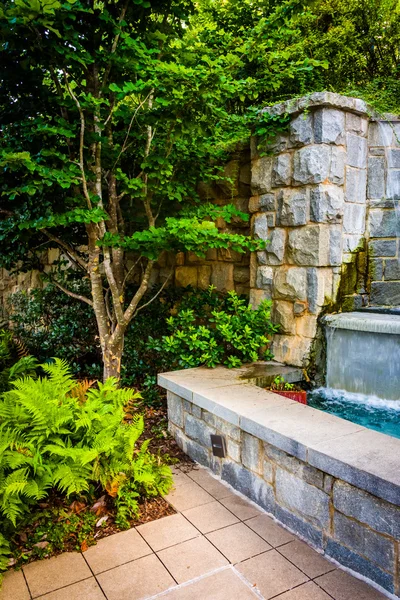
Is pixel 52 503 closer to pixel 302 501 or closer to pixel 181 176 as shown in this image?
pixel 302 501

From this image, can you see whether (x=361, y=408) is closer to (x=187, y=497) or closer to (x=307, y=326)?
(x=307, y=326)

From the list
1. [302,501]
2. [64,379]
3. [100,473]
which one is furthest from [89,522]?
[302,501]

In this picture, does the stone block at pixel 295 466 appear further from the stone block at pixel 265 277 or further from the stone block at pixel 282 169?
the stone block at pixel 282 169

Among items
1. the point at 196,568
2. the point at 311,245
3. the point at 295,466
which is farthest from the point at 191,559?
the point at 311,245

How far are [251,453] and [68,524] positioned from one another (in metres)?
1.17

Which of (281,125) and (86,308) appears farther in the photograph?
(86,308)

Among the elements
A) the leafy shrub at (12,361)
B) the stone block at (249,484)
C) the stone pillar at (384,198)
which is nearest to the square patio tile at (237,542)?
the stone block at (249,484)

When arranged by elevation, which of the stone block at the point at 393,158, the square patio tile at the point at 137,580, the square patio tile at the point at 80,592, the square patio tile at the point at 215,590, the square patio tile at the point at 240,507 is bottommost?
the square patio tile at the point at 80,592

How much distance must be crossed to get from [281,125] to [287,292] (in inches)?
58.5

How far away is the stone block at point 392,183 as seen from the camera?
14.3 ft

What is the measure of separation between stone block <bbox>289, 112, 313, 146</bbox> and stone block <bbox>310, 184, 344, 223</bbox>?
42cm

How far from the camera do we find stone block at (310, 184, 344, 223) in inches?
155

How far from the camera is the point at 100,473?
2834mm

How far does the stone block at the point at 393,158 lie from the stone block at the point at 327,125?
72 cm
